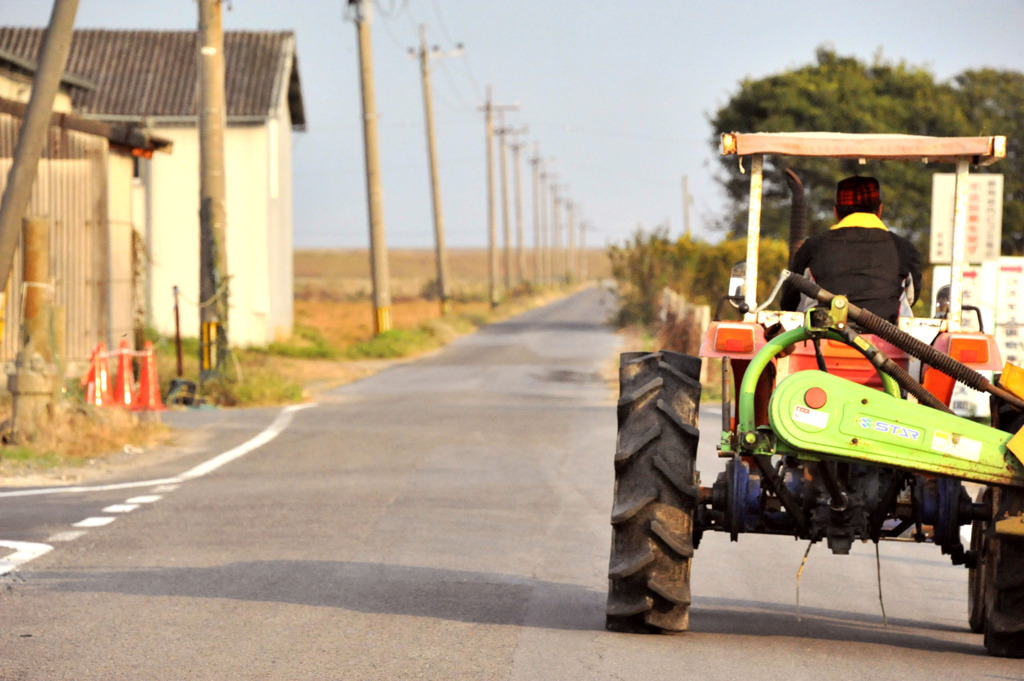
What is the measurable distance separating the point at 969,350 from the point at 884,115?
41.1m

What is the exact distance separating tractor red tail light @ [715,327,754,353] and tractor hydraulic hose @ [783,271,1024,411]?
0.61 m

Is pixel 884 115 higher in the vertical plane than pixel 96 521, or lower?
higher

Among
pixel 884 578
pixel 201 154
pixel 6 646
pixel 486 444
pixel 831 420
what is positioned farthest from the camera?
pixel 201 154

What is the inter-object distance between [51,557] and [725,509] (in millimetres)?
4615

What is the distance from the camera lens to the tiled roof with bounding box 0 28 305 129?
37.1m

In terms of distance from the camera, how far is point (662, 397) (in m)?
7.07

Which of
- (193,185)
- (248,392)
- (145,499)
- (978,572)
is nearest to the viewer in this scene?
(978,572)

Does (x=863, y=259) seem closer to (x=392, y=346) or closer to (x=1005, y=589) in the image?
(x=1005, y=589)

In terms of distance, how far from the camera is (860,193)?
7.27 meters

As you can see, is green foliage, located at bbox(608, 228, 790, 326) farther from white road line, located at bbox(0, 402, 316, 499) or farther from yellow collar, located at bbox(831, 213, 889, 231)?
yellow collar, located at bbox(831, 213, 889, 231)

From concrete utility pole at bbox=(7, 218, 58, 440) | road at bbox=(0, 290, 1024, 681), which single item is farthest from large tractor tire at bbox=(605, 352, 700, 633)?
concrete utility pole at bbox=(7, 218, 58, 440)

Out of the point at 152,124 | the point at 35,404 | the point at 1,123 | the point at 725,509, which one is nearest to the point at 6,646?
the point at 725,509

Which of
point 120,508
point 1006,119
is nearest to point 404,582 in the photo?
point 120,508

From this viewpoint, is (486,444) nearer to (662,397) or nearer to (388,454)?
(388,454)
